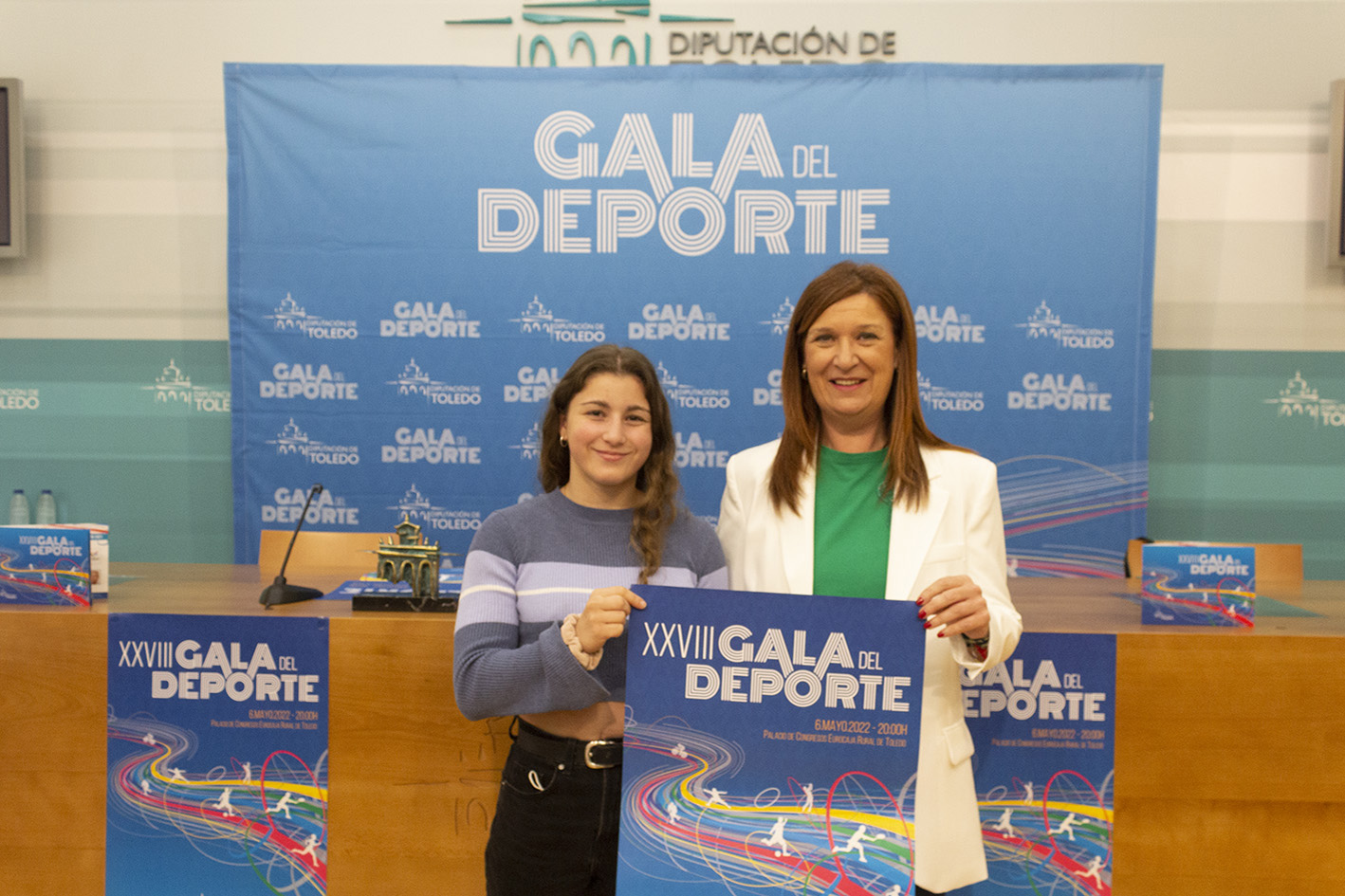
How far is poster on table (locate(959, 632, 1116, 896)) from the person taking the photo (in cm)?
191

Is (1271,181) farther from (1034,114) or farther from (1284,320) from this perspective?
(1034,114)

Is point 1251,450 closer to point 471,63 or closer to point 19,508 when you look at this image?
point 471,63

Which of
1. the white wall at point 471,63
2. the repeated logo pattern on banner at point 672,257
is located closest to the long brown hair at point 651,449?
the repeated logo pattern on banner at point 672,257

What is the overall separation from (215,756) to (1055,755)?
71.0 inches

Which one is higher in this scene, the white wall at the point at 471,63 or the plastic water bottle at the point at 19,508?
the white wall at the point at 471,63

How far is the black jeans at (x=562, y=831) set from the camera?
4.81 ft

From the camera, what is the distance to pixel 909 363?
5.16 ft

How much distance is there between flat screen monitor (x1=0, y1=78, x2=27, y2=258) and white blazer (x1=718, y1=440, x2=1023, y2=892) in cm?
435

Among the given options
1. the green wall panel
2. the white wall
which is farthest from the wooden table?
the white wall

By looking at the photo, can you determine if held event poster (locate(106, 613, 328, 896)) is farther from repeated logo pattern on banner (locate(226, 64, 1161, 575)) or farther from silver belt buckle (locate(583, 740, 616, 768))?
repeated logo pattern on banner (locate(226, 64, 1161, 575))

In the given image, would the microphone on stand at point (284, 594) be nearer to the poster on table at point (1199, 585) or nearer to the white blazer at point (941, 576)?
the white blazer at point (941, 576)

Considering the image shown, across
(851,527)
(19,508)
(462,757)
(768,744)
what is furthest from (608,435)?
(19,508)

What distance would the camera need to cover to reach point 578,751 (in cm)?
148

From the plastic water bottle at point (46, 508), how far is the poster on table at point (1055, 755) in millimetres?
4488
